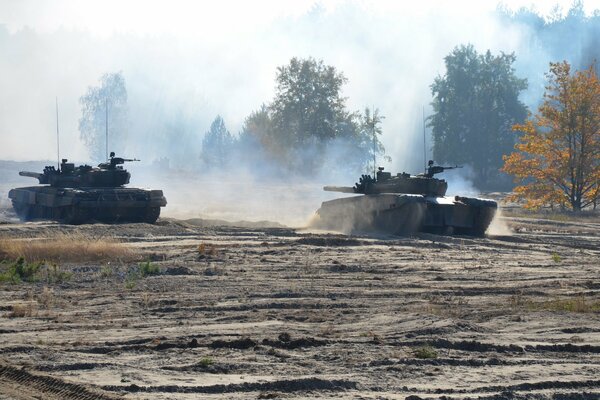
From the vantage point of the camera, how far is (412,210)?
29.4m

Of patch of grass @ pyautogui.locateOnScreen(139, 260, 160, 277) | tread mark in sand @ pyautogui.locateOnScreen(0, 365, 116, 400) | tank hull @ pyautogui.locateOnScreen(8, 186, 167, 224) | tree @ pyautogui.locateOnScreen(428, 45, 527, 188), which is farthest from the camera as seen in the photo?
tree @ pyautogui.locateOnScreen(428, 45, 527, 188)

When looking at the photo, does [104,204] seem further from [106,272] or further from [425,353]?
[425,353]

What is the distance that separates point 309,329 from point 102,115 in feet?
244

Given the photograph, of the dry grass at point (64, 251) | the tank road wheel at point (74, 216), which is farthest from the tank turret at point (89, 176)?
the dry grass at point (64, 251)


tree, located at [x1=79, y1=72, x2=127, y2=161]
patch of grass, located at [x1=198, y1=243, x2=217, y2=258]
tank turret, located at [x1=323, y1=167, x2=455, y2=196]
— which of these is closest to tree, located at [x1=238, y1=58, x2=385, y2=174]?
tree, located at [x1=79, y1=72, x2=127, y2=161]

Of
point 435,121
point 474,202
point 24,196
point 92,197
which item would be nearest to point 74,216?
point 92,197

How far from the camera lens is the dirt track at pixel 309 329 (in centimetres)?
886

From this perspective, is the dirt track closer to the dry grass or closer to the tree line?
the dry grass

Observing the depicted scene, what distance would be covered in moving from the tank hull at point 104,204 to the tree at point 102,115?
51369 mm

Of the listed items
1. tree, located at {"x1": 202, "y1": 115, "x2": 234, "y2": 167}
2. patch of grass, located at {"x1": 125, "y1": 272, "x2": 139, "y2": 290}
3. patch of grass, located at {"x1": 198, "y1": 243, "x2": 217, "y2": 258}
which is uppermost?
tree, located at {"x1": 202, "y1": 115, "x2": 234, "y2": 167}

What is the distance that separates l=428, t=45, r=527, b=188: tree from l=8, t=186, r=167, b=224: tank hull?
37.7m

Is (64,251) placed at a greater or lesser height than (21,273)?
greater

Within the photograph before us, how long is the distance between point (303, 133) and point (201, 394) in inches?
2427

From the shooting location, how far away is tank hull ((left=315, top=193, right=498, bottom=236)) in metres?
29.4
